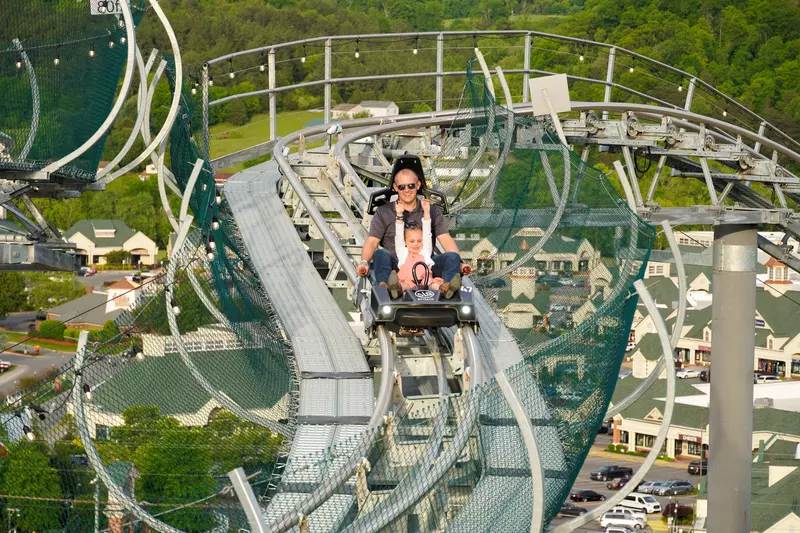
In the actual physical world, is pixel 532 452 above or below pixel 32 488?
above

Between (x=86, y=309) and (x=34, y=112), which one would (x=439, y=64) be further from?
(x=86, y=309)

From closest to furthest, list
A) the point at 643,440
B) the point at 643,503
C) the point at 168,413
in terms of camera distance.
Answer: the point at 168,413
the point at 643,503
the point at 643,440

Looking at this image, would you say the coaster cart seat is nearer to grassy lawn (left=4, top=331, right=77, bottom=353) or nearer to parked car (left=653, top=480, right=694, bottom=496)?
parked car (left=653, top=480, right=694, bottom=496)

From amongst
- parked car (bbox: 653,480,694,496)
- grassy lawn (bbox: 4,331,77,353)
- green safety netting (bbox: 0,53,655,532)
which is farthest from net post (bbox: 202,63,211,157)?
grassy lawn (bbox: 4,331,77,353)

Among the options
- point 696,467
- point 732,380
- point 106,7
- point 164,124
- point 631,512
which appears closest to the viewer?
point 106,7

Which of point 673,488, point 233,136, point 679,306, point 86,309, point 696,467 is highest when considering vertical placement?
point 679,306

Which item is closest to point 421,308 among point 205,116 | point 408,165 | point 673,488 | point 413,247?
point 413,247
